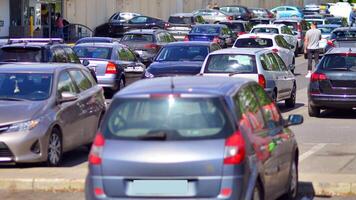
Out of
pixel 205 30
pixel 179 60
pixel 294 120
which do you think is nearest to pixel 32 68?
pixel 294 120

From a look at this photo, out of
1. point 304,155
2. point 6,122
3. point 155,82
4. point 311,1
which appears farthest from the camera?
point 311,1

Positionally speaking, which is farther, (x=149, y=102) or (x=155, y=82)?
(x=155, y=82)

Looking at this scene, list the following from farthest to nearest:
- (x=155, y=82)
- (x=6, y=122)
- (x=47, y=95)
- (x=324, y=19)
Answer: (x=324, y=19)
(x=47, y=95)
(x=6, y=122)
(x=155, y=82)

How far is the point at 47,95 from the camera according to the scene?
44.2ft

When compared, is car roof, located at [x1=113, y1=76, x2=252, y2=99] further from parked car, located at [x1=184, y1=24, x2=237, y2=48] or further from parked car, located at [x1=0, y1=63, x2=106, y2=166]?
parked car, located at [x1=184, y1=24, x2=237, y2=48]

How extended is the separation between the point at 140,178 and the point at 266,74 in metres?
12.6

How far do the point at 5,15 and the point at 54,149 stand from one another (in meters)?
33.0

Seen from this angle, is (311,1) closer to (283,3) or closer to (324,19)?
(283,3)

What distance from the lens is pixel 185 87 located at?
8289 mm

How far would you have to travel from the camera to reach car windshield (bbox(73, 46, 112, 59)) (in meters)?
24.8

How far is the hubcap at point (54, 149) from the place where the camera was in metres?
13.0

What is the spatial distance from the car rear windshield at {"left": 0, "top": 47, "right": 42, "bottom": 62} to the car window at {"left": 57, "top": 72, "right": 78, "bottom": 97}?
16.7 ft

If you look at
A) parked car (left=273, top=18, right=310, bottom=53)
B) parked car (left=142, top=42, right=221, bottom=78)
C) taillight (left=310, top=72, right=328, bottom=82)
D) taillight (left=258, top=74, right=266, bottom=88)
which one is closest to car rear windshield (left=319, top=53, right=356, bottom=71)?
taillight (left=310, top=72, right=328, bottom=82)

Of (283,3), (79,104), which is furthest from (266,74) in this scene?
(283,3)
